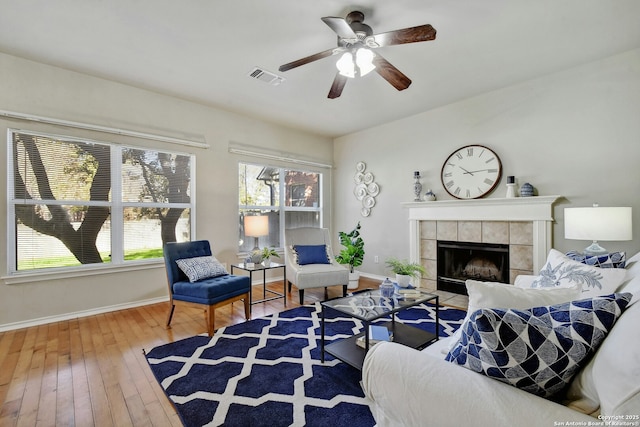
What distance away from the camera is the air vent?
119 inches

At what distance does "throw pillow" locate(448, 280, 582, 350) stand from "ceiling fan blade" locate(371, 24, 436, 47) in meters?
1.61

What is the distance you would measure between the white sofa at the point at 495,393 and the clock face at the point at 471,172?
9.05ft

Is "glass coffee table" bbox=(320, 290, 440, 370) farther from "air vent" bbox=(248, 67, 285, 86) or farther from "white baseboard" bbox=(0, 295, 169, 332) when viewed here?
"white baseboard" bbox=(0, 295, 169, 332)

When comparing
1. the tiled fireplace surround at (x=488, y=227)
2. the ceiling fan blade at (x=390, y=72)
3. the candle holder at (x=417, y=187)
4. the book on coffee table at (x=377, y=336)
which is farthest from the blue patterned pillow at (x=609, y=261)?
the candle holder at (x=417, y=187)

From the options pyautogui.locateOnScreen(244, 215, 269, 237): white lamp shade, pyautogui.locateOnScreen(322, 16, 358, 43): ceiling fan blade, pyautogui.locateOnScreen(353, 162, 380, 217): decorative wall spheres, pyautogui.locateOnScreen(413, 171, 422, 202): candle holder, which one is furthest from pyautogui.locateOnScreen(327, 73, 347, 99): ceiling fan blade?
pyautogui.locateOnScreen(353, 162, 380, 217): decorative wall spheres

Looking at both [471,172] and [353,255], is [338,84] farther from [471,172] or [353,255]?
[353,255]

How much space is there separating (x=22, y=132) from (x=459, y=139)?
16.2 ft

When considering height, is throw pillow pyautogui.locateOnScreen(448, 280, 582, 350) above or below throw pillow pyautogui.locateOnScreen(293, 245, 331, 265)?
above

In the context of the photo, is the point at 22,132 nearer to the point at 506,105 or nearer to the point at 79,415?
the point at 79,415

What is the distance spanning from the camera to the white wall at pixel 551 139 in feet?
9.11

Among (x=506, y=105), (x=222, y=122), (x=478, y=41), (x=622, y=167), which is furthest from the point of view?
(x=222, y=122)

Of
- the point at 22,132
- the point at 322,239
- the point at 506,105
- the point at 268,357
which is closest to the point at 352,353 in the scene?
the point at 268,357

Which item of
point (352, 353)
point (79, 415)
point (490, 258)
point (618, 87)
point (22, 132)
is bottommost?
point (79, 415)

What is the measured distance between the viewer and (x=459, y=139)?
391 cm
